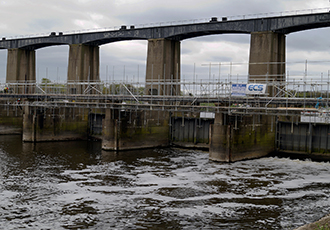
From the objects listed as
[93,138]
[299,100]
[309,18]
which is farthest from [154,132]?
[309,18]

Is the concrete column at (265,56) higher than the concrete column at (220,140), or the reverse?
the concrete column at (265,56)

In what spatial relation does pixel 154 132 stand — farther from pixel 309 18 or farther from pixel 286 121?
pixel 309 18

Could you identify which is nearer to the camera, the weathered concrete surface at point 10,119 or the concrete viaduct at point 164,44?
the concrete viaduct at point 164,44

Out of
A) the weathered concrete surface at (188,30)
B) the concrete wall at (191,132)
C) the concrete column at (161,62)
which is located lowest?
the concrete wall at (191,132)

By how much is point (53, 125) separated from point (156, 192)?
28.3m

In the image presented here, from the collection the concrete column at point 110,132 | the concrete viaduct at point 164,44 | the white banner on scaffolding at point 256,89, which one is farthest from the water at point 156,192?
the concrete viaduct at point 164,44

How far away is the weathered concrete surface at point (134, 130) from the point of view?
40188 millimetres

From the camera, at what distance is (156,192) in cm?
2406

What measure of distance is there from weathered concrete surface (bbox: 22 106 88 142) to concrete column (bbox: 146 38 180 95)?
39.1 ft

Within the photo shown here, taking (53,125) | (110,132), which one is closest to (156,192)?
(110,132)

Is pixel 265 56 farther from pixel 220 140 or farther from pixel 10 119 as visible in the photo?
pixel 10 119

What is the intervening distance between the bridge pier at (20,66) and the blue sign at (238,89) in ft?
129

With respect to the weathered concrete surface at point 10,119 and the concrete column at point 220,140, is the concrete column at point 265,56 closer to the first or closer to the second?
the concrete column at point 220,140

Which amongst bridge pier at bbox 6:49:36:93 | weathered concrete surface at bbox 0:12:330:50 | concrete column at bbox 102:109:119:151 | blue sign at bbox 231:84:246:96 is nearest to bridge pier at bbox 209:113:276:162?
blue sign at bbox 231:84:246:96
